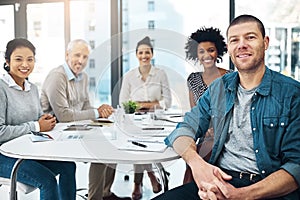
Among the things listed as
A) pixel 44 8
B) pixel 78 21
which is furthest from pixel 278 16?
pixel 44 8

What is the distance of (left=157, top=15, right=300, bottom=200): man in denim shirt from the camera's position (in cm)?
142

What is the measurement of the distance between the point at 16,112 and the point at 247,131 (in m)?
1.29

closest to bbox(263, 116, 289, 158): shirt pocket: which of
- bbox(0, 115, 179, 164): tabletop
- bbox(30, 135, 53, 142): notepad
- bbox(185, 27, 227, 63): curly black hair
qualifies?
bbox(0, 115, 179, 164): tabletop

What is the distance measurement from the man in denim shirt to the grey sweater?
33.3 inches

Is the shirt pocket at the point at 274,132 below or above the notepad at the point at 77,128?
above

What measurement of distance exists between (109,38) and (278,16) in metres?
2.14

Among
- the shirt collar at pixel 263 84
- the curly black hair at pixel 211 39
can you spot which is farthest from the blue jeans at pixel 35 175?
the curly black hair at pixel 211 39

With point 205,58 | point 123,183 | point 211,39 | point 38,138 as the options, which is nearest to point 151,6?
point 211,39

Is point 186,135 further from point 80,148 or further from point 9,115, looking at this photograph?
point 9,115

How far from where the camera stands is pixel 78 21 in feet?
16.0

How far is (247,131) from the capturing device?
62.0 inches

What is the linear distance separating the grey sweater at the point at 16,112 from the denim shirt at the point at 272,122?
891 mm

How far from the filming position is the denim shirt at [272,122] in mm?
1464

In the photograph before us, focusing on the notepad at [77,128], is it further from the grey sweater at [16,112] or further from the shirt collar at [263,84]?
the shirt collar at [263,84]
